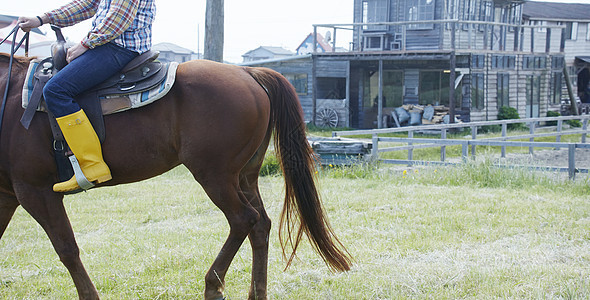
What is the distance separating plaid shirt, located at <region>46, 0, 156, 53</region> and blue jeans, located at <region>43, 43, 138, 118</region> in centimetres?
6

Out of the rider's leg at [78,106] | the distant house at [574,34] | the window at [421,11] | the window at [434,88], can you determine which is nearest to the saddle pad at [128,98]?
the rider's leg at [78,106]

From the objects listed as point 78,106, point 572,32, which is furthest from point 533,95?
point 78,106

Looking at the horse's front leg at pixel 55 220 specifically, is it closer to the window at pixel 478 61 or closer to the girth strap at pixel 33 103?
the girth strap at pixel 33 103

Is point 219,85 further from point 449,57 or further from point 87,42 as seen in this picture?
point 449,57

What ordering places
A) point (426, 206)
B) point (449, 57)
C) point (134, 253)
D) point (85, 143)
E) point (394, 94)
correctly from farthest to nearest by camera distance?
point (394, 94), point (449, 57), point (426, 206), point (134, 253), point (85, 143)

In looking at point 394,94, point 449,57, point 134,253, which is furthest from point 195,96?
point 394,94

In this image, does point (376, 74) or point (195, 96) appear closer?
point (195, 96)

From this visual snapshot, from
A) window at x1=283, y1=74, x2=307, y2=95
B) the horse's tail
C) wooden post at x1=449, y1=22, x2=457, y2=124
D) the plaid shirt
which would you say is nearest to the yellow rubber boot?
the plaid shirt

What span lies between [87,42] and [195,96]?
793 millimetres

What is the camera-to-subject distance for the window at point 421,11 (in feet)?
79.5

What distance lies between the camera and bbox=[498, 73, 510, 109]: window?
76.2 feet

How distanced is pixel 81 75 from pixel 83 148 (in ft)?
1.56

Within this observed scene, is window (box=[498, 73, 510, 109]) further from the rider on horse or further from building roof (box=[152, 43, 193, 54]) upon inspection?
building roof (box=[152, 43, 193, 54])

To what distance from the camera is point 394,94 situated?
24344mm
